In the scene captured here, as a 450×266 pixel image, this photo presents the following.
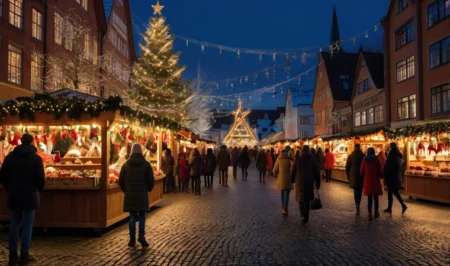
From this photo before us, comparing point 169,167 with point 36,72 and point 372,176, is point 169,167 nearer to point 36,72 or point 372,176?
point 372,176

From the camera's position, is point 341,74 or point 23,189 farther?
point 341,74

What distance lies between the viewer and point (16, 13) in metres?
23.8

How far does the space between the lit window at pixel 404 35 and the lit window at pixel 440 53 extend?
3413mm

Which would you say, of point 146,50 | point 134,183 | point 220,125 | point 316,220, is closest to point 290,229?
point 316,220

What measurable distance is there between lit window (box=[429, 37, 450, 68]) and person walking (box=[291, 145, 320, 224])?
19096 mm

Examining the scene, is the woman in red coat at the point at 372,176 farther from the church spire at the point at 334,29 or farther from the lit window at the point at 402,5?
the church spire at the point at 334,29

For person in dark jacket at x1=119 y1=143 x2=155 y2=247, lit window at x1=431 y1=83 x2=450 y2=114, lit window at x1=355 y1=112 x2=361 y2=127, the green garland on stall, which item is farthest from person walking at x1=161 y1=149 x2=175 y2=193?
lit window at x1=355 y1=112 x2=361 y2=127

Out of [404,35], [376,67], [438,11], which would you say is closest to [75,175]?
[438,11]

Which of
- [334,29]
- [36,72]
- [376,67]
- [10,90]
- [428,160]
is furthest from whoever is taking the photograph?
[334,29]

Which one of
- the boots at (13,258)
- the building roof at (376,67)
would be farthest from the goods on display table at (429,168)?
the building roof at (376,67)

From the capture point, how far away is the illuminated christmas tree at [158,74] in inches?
1375

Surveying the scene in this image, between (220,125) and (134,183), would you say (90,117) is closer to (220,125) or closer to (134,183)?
(134,183)

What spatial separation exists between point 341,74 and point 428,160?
36226mm

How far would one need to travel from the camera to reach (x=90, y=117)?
11500mm
